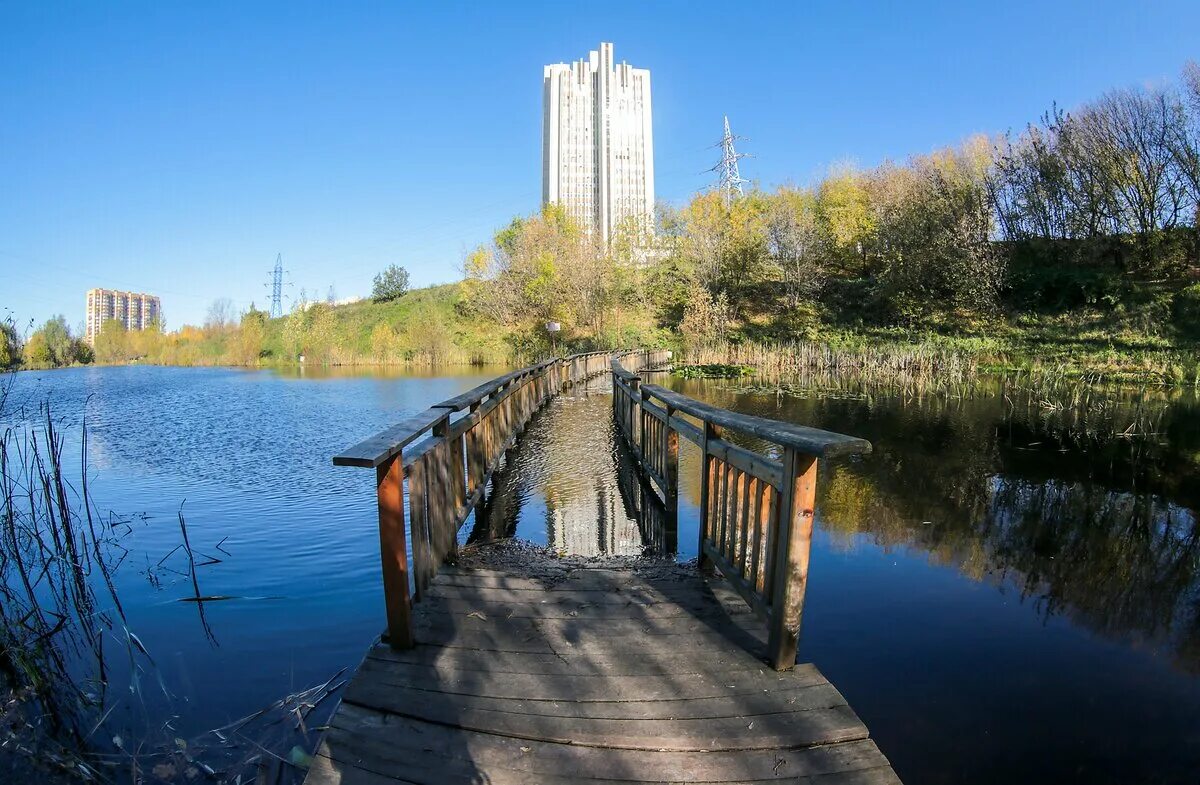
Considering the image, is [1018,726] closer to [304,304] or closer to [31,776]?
[31,776]

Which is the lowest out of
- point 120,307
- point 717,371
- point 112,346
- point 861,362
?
point 717,371

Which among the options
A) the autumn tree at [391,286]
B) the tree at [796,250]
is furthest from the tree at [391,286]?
the tree at [796,250]

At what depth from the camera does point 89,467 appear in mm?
9977

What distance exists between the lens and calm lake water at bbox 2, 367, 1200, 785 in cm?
336

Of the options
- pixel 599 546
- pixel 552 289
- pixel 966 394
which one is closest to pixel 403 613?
pixel 599 546

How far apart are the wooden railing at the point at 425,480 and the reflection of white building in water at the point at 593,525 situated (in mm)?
774

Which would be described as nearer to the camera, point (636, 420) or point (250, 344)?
point (636, 420)

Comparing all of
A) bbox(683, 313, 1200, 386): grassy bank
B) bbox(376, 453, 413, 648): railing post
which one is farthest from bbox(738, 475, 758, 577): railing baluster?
bbox(683, 313, 1200, 386): grassy bank

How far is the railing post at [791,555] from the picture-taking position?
2.77 m

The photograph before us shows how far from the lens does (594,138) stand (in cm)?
10762

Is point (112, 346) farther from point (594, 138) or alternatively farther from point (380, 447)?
point (594, 138)

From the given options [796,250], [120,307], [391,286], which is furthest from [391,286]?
[120,307]

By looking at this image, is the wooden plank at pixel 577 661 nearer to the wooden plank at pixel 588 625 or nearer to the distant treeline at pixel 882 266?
the wooden plank at pixel 588 625

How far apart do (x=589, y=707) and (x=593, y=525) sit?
353 cm
